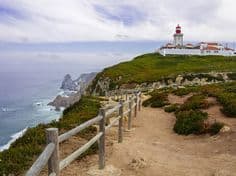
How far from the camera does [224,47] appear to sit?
4604 inches

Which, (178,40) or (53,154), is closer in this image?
(53,154)

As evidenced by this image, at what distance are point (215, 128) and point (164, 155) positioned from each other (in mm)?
3793

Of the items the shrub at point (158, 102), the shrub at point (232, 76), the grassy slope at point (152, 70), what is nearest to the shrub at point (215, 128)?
the shrub at point (158, 102)

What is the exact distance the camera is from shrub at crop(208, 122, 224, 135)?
13.5 m

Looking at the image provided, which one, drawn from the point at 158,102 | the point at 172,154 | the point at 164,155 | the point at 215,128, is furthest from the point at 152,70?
the point at 164,155

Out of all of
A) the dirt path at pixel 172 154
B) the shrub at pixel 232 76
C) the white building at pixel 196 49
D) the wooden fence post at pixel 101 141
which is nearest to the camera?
the wooden fence post at pixel 101 141

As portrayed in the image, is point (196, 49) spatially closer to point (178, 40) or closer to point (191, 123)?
point (178, 40)

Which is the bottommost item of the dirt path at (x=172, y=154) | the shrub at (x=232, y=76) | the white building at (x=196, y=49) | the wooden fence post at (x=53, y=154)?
the dirt path at (x=172, y=154)

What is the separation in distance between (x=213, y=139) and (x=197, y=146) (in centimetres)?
84

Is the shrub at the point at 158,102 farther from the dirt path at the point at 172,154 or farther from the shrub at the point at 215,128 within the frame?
the shrub at the point at 215,128

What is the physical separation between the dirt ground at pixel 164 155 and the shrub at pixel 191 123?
0.99ft

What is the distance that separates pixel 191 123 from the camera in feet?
49.0

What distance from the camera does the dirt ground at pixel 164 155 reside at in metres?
8.55

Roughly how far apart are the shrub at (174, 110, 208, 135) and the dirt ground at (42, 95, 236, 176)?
0.99 ft
